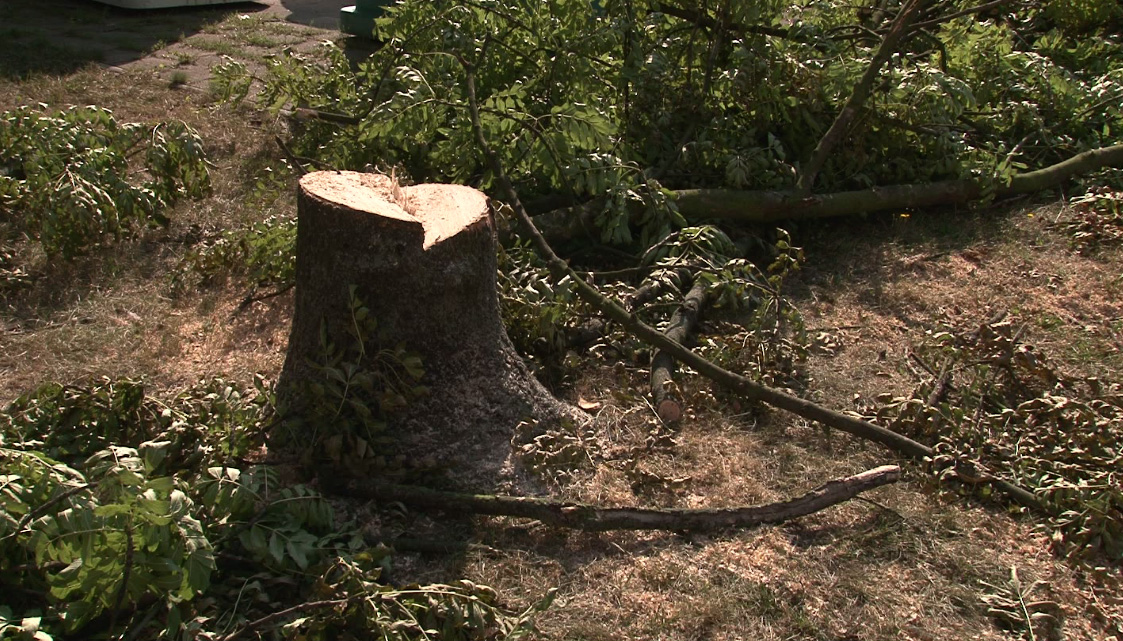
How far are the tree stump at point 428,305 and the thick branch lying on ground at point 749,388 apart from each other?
21.3 inches

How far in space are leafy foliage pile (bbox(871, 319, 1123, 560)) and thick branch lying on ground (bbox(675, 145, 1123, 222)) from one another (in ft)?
3.96

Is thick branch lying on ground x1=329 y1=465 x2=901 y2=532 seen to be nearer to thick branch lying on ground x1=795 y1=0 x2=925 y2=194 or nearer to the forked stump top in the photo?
the forked stump top

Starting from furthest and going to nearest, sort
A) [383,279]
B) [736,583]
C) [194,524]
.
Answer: [383,279], [736,583], [194,524]

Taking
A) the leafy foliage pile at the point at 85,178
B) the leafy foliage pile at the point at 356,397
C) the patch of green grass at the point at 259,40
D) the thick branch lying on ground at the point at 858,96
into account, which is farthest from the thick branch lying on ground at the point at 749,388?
the patch of green grass at the point at 259,40

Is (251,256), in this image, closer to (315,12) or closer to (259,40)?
(259,40)

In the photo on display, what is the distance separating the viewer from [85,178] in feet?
15.6

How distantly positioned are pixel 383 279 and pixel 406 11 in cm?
267

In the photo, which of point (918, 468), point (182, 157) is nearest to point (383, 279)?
point (918, 468)

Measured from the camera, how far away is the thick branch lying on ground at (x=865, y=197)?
495cm

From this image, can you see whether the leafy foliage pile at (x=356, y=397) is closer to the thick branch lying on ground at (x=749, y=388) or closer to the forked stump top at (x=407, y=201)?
the forked stump top at (x=407, y=201)

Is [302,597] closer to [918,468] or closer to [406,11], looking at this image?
[918,468]

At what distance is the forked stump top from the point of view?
3068 millimetres

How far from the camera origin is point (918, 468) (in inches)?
135

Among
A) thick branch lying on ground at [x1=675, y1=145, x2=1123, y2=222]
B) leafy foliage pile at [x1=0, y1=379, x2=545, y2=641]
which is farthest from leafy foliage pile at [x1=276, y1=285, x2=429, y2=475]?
thick branch lying on ground at [x1=675, y1=145, x2=1123, y2=222]
